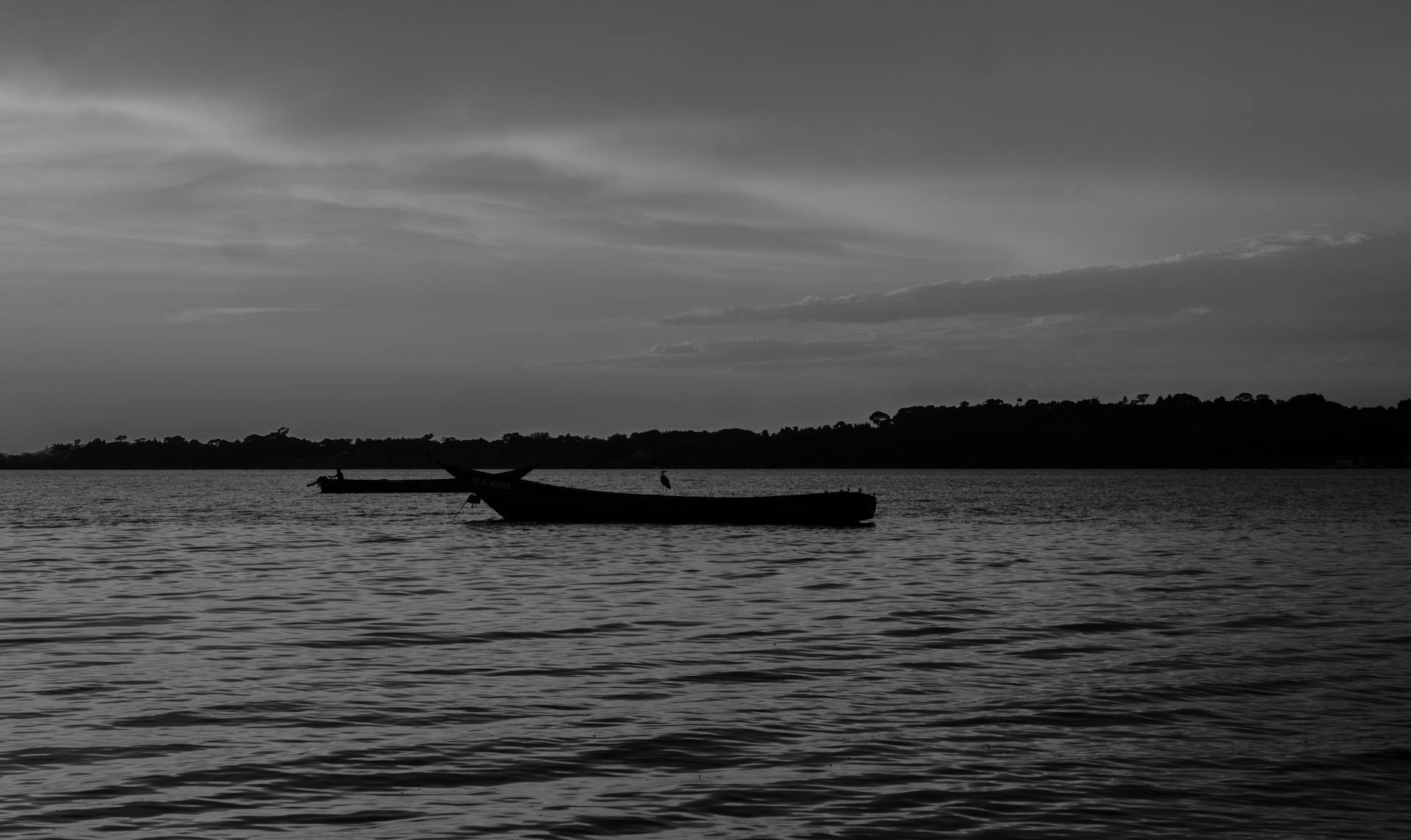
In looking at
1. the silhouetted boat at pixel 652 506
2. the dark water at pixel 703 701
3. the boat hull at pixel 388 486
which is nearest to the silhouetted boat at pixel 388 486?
the boat hull at pixel 388 486

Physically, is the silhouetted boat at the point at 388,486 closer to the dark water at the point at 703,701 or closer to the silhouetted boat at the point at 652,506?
the silhouetted boat at the point at 652,506

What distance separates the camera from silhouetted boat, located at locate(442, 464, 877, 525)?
186 ft

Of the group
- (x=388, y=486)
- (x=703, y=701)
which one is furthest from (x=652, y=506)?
(x=388, y=486)

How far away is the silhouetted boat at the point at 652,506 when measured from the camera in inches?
2233

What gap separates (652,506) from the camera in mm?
56625

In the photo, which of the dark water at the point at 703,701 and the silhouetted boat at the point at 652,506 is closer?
the dark water at the point at 703,701

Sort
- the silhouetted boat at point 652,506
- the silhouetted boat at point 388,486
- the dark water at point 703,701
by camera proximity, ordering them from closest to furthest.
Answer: the dark water at point 703,701 → the silhouetted boat at point 652,506 → the silhouetted boat at point 388,486

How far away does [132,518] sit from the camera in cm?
7269

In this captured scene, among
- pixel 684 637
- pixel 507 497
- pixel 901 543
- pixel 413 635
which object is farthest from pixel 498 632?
pixel 507 497

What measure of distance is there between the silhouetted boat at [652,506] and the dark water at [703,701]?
1881 cm

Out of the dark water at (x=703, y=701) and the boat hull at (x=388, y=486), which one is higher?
the boat hull at (x=388, y=486)

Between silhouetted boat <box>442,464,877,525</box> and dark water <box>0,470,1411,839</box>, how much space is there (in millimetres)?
18813

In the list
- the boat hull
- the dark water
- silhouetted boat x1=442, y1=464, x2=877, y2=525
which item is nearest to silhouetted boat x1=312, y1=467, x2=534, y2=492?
the boat hull

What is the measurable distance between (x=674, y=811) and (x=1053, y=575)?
26054mm
